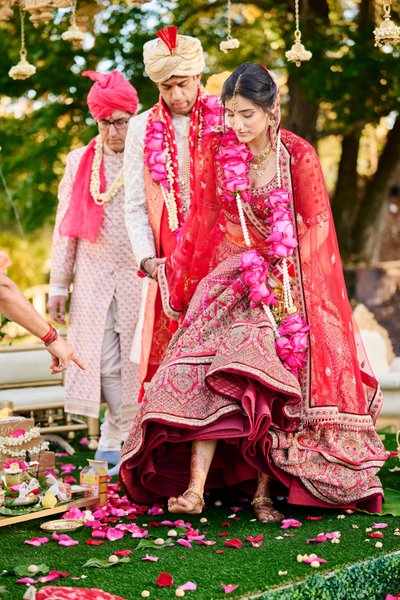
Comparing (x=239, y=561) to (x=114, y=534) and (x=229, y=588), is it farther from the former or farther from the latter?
(x=114, y=534)

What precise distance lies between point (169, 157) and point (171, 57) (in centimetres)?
56

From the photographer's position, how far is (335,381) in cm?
525

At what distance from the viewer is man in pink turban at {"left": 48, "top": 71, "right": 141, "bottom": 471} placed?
652 centimetres

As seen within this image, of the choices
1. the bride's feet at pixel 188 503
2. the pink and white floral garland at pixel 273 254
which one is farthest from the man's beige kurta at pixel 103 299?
the bride's feet at pixel 188 503

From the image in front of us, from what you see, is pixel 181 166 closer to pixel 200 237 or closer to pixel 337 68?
pixel 200 237

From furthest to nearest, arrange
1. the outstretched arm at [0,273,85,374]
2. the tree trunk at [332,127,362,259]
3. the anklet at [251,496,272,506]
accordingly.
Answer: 1. the tree trunk at [332,127,362,259]
2. the anklet at [251,496,272,506]
3. the outstretched arm at [0,273,85,374]

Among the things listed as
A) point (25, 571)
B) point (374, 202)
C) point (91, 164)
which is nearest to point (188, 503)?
point (25, 571)

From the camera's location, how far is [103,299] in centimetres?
656

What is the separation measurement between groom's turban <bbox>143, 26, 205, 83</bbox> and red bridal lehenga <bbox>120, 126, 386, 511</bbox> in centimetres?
70

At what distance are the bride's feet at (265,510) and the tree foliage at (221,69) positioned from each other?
7108 millimetres

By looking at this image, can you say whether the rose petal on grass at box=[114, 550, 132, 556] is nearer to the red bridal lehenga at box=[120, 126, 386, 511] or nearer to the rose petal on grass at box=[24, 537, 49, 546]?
the rose petal on grass at box=[24, 537, 49, 546]

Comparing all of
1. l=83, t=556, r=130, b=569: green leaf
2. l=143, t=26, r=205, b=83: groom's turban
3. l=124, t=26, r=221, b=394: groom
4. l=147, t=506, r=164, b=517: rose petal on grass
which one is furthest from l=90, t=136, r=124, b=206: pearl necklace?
l=83, t=556, r=130, b=569: green leaf

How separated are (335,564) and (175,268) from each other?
1.84 meters

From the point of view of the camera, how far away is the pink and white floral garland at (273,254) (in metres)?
5.10
